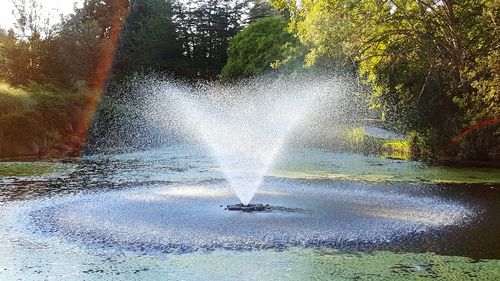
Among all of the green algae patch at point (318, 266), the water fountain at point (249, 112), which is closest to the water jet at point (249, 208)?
the green algae patch at point (318, 266)

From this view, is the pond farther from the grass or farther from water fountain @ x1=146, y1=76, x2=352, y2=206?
water fountain @ x1=146, y1=76, x2=352, y2=206

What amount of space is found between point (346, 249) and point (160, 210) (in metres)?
4.55

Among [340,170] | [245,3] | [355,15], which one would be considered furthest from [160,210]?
[245,3]

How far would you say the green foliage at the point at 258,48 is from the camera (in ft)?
151

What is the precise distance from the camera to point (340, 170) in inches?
808

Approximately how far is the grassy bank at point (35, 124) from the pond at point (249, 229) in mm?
9245

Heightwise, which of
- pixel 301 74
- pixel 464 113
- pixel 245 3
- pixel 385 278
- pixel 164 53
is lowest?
pixel 385 278

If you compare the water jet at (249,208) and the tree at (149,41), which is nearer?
the water jet at (249,208)

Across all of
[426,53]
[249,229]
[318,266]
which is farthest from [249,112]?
[318,266]

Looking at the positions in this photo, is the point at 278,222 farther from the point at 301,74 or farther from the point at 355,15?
the point at 301,74

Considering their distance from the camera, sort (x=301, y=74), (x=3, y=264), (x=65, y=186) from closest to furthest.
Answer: (x=3, y=264) → (x=65, y=186) → (x=301, y=74)

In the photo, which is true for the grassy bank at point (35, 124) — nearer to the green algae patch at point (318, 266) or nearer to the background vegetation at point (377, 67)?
the background vegetation at point (377, 67)

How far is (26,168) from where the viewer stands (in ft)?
66.7

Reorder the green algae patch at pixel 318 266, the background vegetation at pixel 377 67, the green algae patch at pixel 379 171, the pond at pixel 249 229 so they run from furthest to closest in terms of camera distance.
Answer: the background vegetation at pixel 377 67 → the green algae patch at pixel 379 171 → the pond at pixel 249 229 → the green algae patch at pixel 318 266
